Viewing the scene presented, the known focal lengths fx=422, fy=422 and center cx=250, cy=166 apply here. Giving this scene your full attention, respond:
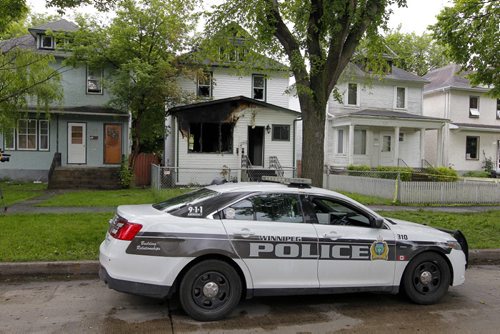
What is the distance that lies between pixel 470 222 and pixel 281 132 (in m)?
11.2

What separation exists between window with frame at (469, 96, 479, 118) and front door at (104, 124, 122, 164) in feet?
75.4

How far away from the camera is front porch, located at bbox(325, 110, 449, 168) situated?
23672 mm

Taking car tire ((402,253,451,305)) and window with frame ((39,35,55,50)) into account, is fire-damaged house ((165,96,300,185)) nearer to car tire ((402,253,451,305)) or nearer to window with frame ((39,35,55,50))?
window with frame ((39,35,55,50))

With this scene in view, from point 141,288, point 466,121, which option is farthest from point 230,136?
point 466,121

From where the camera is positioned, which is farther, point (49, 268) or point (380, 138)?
point (380, 138)

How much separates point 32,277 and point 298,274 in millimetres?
4129

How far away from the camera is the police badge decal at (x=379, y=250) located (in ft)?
17.1

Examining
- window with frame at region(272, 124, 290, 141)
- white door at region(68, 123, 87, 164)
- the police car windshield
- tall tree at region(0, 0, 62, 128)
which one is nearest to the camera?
the police car windshield

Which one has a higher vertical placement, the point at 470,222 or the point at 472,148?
the point at 472,148

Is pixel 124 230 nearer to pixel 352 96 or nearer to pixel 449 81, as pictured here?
pixel 352 96

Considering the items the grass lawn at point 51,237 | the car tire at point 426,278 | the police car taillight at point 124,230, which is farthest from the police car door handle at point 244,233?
the grass lawn at point 51,237

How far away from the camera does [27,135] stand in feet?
68.4

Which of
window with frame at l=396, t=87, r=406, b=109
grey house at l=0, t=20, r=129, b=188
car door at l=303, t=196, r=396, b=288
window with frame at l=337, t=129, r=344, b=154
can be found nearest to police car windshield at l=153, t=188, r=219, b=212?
car door at l=303, t=196, r=396, b=288

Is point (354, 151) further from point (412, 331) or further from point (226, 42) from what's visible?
point (412, 331)
